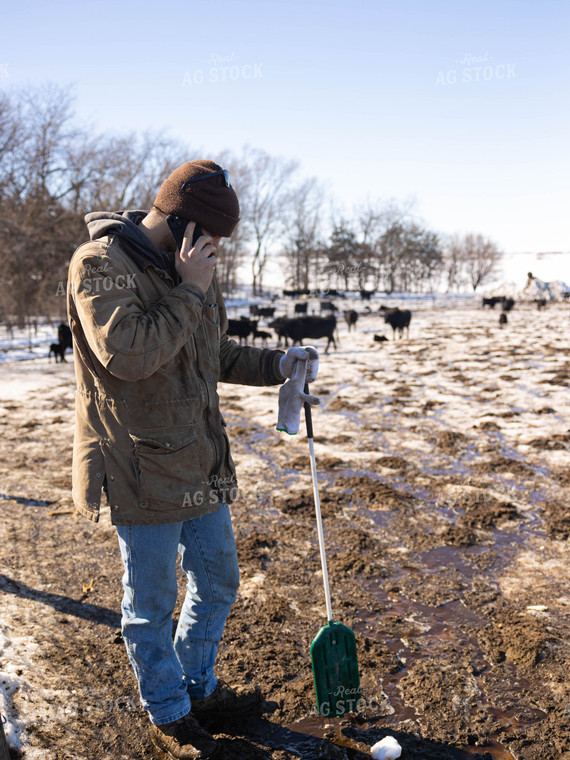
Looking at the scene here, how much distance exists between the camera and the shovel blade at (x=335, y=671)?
2.13 meters

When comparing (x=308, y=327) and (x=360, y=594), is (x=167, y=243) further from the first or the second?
(x=308, y=327)

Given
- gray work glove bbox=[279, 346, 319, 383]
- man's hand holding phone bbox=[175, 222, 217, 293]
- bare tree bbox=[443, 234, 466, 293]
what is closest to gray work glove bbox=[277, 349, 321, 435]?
gray work glove bbox=[279, 346, 319, 383]

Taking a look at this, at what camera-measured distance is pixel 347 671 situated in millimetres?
2172

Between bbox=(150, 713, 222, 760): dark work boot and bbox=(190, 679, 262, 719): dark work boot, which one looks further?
bbox=(190, 679, 262, 719): dark work boot

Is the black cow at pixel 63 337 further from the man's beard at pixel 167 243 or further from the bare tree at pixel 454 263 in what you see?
the bare tree at pixel 454 263

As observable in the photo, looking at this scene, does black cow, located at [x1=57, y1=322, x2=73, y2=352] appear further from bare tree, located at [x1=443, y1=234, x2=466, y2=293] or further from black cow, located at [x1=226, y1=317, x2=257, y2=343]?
bare tree, located at [x1=443, y1=234, x2=466, y2=293]

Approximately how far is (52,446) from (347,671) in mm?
5195

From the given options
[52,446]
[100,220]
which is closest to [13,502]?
[52,446]

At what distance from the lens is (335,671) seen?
2.16 m

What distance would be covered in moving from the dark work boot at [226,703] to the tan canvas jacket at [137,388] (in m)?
0.85

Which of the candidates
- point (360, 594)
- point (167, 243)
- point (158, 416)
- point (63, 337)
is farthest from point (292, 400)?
point (63, 337)

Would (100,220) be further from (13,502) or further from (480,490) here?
(480,490)

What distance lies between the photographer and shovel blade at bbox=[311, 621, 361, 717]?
213cm

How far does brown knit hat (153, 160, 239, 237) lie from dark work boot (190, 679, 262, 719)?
70.6 inches
